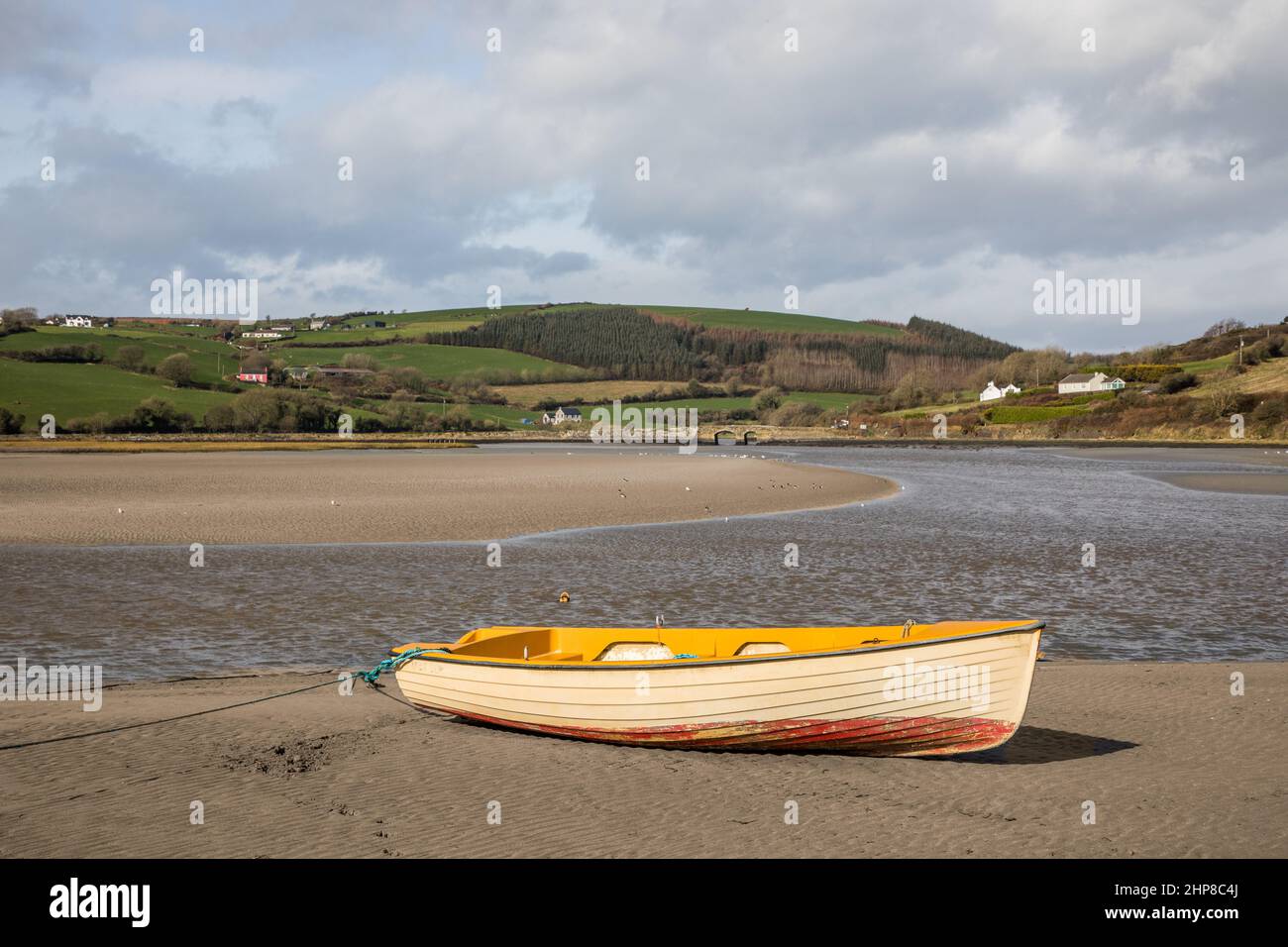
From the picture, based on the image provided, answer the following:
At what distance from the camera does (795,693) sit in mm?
9344

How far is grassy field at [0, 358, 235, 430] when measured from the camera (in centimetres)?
10075

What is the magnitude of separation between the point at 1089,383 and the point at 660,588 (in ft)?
455

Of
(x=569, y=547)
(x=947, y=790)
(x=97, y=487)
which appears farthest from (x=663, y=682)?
(x=97, y=487)

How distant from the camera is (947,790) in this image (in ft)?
28.9

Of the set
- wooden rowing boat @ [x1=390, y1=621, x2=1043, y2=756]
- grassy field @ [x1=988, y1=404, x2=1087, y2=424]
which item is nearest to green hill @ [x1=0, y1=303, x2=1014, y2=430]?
grassy field @ [x1=988, y1=404, x2=1087, y2=424]

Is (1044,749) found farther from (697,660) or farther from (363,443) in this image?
(363,443)

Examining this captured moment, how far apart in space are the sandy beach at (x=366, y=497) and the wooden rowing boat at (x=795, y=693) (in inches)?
690

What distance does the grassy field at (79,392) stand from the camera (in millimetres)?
100750

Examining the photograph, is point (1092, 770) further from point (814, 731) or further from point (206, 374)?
point (206, 374)

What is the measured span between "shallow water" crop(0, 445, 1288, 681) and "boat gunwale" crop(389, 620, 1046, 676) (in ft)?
13.4

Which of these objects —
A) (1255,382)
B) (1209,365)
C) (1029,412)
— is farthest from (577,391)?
(1255,382)

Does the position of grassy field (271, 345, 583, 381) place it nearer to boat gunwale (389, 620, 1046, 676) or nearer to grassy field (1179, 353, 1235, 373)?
grassy field (1179, 353, 1235, 373)
